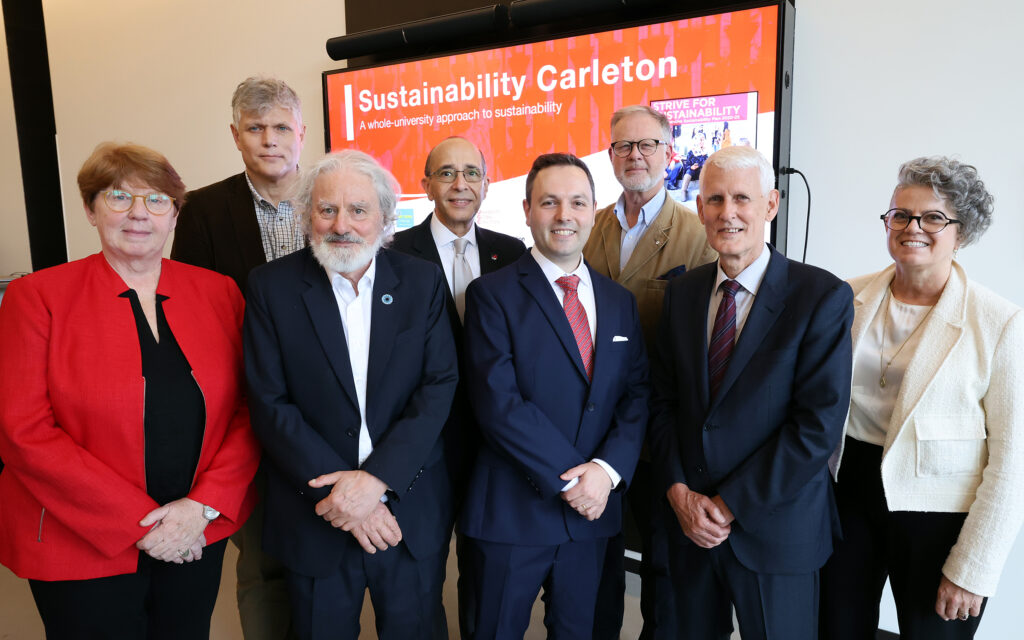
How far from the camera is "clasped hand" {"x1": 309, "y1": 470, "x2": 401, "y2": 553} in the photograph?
71.4 inches

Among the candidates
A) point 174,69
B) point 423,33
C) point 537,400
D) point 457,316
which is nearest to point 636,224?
point 457,316

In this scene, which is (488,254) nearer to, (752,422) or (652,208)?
(652,208)

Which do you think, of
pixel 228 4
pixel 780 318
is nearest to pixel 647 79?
pixel 780 318

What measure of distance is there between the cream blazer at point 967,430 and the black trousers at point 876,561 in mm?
64

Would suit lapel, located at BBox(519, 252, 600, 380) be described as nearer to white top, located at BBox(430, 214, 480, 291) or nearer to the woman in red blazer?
white top, located at BBox(430, 214, 480, 291)

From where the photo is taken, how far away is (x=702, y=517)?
1861 mm

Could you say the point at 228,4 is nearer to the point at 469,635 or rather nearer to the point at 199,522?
the point at 199,522

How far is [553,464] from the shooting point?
1890 millimetres

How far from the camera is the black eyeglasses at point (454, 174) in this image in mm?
2527

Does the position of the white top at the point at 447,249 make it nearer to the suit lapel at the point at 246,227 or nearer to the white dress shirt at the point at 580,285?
the white dress shirt at the point at 580,285

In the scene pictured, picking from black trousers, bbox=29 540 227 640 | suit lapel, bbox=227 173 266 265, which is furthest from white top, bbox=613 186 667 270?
black trousers, bbox=29 540 227 640

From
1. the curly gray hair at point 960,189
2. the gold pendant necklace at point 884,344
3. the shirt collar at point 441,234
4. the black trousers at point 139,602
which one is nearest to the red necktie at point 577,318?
the shirt collar at point 441,234

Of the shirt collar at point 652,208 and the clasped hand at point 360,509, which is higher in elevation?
the shirt collar at point 652,208

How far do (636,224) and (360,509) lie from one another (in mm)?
1562
